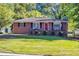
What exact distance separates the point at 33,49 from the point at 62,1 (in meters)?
1.23

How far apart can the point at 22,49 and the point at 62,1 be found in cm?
137

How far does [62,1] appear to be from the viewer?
159m

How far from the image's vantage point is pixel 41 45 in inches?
6270

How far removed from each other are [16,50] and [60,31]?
105 cm

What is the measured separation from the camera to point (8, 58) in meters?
159

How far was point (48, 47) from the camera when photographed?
522ft

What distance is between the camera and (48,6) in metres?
159

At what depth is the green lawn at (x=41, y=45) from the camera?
522 ft

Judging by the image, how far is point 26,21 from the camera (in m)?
159

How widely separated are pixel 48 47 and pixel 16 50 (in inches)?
27.7

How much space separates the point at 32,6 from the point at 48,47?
97 cm

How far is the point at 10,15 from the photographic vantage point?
159250 mm

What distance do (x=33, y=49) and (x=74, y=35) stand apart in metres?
0.95

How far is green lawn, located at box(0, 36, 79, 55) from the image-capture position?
159 meters
